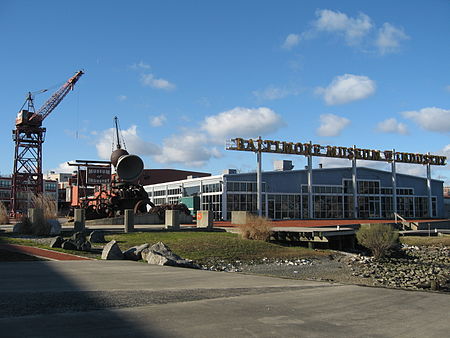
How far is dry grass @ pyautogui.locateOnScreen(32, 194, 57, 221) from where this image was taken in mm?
29484

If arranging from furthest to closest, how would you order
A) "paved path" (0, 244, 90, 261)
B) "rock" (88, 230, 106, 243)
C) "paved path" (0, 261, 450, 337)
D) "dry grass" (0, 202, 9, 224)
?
"dry grass" (0, 202, 9, 224), "rock" (88, 230, 106, 243), "paved path" (0, 244, 90, 261), "paved path" (0, 261, 450, 337)

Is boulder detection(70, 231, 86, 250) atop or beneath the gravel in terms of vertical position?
atop

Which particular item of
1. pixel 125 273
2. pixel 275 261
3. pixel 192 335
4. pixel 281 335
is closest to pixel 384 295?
pixel 281 335

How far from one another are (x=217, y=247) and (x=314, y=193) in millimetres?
34671

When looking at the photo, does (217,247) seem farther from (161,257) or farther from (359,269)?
(161,257)

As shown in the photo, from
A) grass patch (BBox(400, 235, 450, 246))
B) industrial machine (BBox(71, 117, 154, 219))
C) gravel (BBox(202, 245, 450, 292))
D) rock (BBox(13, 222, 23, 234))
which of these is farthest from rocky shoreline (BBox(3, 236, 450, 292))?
industrial machine (BBox(71, 117, 154, 219))

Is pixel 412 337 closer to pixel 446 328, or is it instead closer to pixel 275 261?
pixel 446 328

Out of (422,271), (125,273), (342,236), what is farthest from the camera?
(342,236)

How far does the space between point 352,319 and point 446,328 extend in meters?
1.49

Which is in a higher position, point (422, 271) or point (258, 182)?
point (258, 182)

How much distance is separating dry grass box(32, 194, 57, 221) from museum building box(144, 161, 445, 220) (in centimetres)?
2196

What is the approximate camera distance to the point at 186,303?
8336mm

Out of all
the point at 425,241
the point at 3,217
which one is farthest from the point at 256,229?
the point at 3,217

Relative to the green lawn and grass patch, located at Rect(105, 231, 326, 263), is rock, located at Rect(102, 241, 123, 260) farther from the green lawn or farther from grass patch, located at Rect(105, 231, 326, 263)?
grass patch, located at Rect(105, 231, 326, 263)
